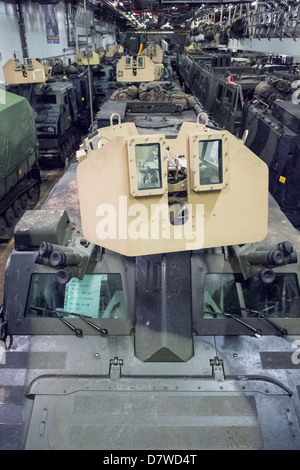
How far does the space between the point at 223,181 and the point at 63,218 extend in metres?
2.09

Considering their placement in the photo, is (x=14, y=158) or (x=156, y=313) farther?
(x=14, y=158)

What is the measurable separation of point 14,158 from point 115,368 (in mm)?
7137

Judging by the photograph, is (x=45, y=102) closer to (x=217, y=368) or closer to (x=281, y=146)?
(x=281, y=146)

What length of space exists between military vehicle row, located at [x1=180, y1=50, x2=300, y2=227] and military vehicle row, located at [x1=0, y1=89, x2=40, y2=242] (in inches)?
225

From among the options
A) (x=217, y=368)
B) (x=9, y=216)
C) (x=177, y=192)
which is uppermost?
(x=177, y=192)

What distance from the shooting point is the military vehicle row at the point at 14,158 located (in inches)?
380

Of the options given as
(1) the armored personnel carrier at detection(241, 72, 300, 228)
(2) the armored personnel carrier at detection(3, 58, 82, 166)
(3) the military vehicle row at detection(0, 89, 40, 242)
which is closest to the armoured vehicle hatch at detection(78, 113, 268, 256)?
(1) the armored personnel carrier at detection(241, 72, 300, 228)

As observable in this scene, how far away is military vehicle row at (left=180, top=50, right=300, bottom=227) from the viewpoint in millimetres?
9406

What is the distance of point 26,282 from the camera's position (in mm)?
4691

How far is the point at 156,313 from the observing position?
4.45 meters

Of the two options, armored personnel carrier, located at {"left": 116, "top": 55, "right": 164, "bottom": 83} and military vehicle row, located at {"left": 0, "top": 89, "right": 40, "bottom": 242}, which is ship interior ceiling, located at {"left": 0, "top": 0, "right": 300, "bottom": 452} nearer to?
military vehicle row, located at {"left": 0, "top": 89, "right": 40, "bottom": 242}

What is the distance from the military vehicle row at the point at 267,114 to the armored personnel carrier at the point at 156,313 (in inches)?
208

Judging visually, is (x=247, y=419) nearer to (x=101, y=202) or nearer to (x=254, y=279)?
(x=254, y=279)

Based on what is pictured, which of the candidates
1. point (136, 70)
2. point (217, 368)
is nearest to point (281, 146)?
point (217, 368)
